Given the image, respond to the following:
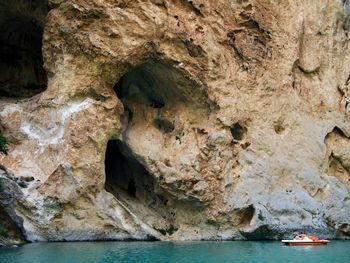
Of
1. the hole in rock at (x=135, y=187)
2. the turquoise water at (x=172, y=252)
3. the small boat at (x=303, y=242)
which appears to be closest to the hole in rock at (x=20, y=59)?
the hole in rock at (x=135, y=187)

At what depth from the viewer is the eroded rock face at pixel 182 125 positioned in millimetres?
23703

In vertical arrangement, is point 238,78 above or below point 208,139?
above

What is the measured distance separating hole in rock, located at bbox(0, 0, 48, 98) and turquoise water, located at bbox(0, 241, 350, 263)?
33.1 feet

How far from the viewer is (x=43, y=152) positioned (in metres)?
23.8

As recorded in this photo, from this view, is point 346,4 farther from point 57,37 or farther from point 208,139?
point 57,37

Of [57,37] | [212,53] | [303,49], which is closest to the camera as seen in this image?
[57,37]

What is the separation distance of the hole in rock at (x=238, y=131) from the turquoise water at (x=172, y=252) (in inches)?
187

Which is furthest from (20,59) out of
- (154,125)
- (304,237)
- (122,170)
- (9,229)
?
(304,237)

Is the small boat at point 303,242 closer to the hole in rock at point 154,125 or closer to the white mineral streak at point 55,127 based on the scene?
the hole in rock at point 154,125

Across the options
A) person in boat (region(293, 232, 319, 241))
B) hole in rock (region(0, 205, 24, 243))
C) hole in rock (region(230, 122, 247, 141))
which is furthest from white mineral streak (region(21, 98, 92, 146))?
person in boat (region(293, 232, 319, 241))

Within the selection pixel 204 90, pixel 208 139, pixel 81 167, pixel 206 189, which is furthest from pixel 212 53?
pixel 81 167

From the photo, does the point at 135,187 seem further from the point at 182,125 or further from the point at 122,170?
the point at 182,125

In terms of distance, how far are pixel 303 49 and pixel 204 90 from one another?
18.8 feet

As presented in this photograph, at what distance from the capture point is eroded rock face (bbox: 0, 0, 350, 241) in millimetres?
23703
